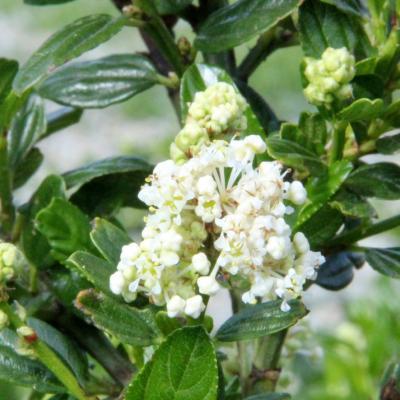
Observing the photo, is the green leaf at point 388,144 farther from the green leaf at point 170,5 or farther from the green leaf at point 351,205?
the green leaf at point 170,5

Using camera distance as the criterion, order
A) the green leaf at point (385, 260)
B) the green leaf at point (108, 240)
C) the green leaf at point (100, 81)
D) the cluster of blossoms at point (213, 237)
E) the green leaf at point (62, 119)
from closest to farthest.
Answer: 1. the cluster of blossoms at point (213, 237)
2. the green leaf at point (108, 240)
3. the green leaf at point (385, 260)
4. the green leaf at point (100, 81)
5. the green leaf at point (62, 119)

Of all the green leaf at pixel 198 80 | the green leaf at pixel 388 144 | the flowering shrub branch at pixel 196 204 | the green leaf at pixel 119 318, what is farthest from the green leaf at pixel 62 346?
the green leaf at pixel 388 144

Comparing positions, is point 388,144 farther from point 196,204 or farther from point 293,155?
point 196,204

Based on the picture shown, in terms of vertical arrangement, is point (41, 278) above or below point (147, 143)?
above

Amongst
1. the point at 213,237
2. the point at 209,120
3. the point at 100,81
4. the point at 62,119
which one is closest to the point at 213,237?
the point at 213,237

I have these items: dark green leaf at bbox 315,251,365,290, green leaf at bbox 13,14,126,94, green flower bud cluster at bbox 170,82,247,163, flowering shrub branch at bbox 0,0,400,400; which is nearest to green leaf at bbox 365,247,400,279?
flowering shrub branch at bbox 0,0,400,400

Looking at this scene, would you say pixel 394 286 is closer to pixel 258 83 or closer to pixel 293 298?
pixel 293 298

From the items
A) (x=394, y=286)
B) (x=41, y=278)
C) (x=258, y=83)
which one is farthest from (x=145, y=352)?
Answer: (x=258, y=83)
